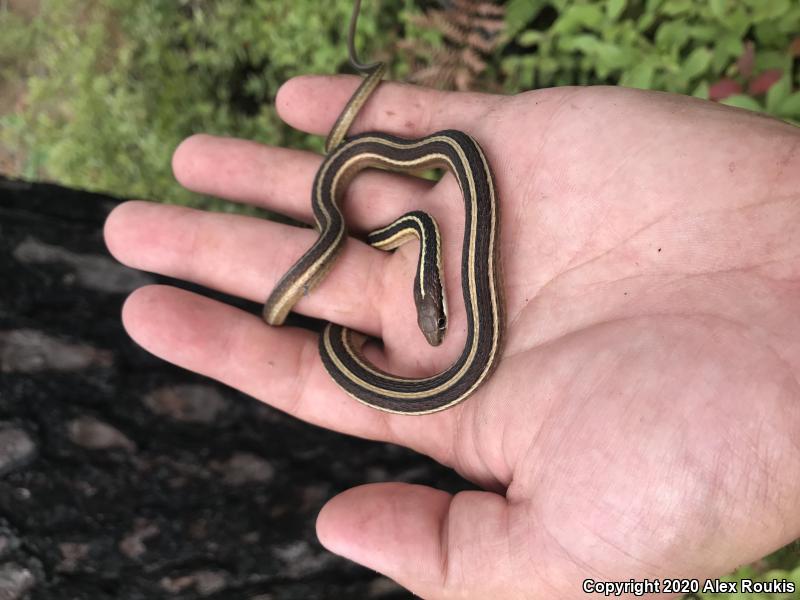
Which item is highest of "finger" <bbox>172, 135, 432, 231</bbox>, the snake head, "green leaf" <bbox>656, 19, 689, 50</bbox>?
"green leaf" <bbox>656, 19, 689, 50</bbox>

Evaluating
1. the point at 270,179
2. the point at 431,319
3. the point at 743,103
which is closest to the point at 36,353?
the point at 270,179

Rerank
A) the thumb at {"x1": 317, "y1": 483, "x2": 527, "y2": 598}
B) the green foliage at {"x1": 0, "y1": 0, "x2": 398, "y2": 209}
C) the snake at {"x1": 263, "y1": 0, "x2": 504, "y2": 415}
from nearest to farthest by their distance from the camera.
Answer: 1. the thumb at {"x1": 317, "y1": 483, "x2": 527, "y2": 598}
2. the snake at {"x1": 263, "y1": 0, "x2": 504, "y2": 415}
3. the green foliage at {"x1": 0, "y1": 0, "x2": 398, "y2": 209}

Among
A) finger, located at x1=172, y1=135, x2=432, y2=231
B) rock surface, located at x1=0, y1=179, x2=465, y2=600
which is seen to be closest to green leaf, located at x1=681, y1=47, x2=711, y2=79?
finger, located at x1=172, y1=135, x2=432, y2=231

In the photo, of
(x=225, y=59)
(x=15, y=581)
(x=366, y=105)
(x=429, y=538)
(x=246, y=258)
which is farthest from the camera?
(x=225, y=59)

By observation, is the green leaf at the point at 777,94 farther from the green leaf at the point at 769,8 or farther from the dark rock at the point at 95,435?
the dark rock at the point at 95,435

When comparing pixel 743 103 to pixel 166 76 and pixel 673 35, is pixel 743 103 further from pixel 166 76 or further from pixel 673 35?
pixel 166 76

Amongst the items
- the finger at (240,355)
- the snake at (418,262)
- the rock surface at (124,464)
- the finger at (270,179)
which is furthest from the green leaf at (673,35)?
the rock surface at (124,464)

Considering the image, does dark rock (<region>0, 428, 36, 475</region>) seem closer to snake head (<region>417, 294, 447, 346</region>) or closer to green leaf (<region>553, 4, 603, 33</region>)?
snake head (<region>417, 294, 447, 346</region>)
